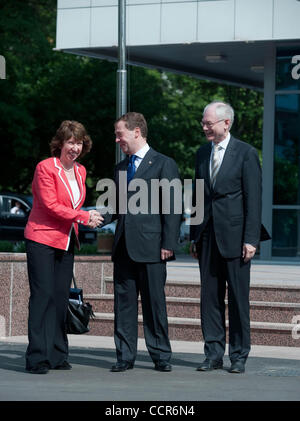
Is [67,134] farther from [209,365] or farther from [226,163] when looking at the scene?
[209,365]

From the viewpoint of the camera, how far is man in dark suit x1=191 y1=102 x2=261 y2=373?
881cm

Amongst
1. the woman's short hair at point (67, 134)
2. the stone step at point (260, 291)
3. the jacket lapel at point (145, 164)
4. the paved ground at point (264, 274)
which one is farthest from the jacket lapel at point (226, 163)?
the paved ground at point (264, 274)

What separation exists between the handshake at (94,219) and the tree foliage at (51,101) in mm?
24750

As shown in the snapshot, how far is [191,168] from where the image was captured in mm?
46594

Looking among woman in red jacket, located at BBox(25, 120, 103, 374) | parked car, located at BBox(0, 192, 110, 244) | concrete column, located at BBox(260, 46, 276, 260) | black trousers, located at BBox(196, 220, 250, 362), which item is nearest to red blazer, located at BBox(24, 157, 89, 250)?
woman in red jacket, located at BBox(25, 120, 103, 374)

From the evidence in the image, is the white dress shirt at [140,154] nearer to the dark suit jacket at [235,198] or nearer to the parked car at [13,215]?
the dark suit jacket at [235,198]

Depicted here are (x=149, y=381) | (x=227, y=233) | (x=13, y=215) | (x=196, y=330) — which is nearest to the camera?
(x=149, y=381)

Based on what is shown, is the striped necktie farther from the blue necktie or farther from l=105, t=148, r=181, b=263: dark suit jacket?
the blue necktie

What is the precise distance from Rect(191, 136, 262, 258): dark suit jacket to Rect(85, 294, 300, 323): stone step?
2756 mm

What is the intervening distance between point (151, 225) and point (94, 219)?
0.46 meters

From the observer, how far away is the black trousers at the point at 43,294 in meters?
8.71

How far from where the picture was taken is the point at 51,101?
40656mm

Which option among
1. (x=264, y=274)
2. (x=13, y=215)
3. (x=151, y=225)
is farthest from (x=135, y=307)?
(x=13, y=215)

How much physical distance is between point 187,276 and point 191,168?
33364 millimetres
